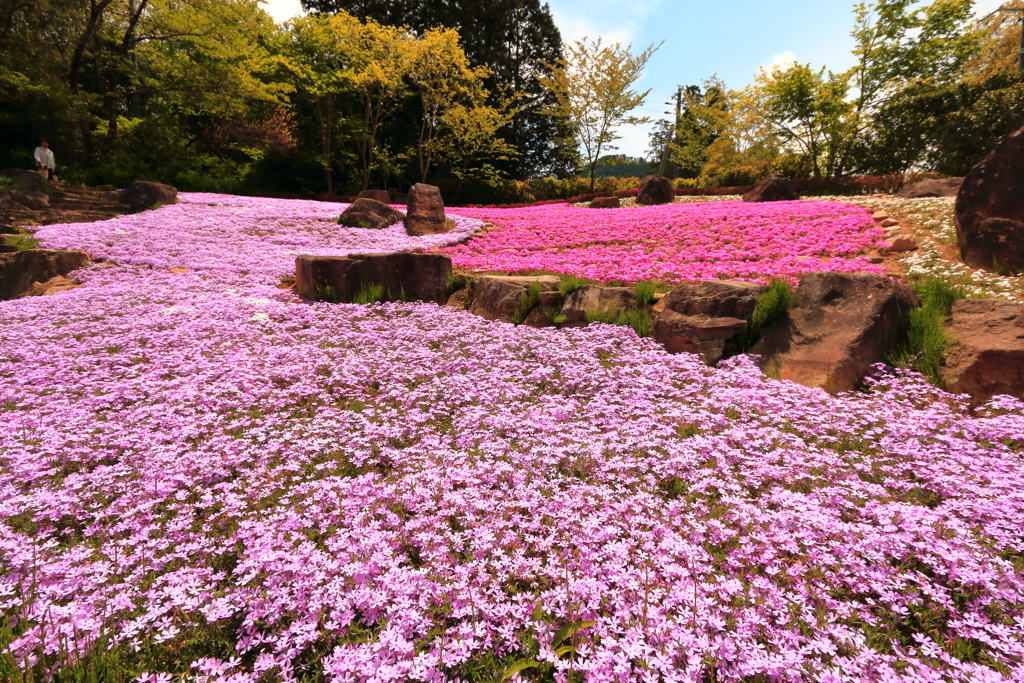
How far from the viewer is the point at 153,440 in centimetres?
419

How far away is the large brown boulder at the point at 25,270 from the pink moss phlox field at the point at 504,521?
636 centimetres

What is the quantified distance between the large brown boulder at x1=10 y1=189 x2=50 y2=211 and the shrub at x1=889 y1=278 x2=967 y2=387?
23617mm

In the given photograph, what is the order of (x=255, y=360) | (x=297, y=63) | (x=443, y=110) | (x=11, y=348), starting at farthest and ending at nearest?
(x=443, y=110) < (x=297, y=63) < (x=11, y=348) < (x=255, y=360)

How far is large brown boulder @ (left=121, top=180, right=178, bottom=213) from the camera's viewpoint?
59.1ft

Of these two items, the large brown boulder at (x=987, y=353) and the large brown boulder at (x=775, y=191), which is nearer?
the large brown boulder at (x=987, y=353)

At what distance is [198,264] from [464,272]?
272 inches

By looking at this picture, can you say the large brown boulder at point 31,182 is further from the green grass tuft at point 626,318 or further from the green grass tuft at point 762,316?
the green grass tuft at point 762,316

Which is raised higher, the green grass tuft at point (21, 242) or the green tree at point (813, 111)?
the green tree at point (813, 111)

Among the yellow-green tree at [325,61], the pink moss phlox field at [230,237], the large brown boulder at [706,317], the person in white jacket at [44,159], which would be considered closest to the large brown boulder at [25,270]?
the pink moss phlox field at [230,237]

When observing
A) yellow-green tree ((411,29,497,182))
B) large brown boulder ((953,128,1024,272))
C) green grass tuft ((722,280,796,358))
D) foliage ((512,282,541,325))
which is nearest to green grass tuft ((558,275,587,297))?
foliage ((512,282,541,325))

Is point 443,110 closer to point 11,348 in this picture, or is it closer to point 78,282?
point 78,282

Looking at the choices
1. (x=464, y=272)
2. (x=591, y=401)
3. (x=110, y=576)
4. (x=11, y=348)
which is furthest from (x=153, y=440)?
(x=464, y=272)

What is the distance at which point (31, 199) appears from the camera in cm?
1617

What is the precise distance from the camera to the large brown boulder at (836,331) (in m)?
5.59
